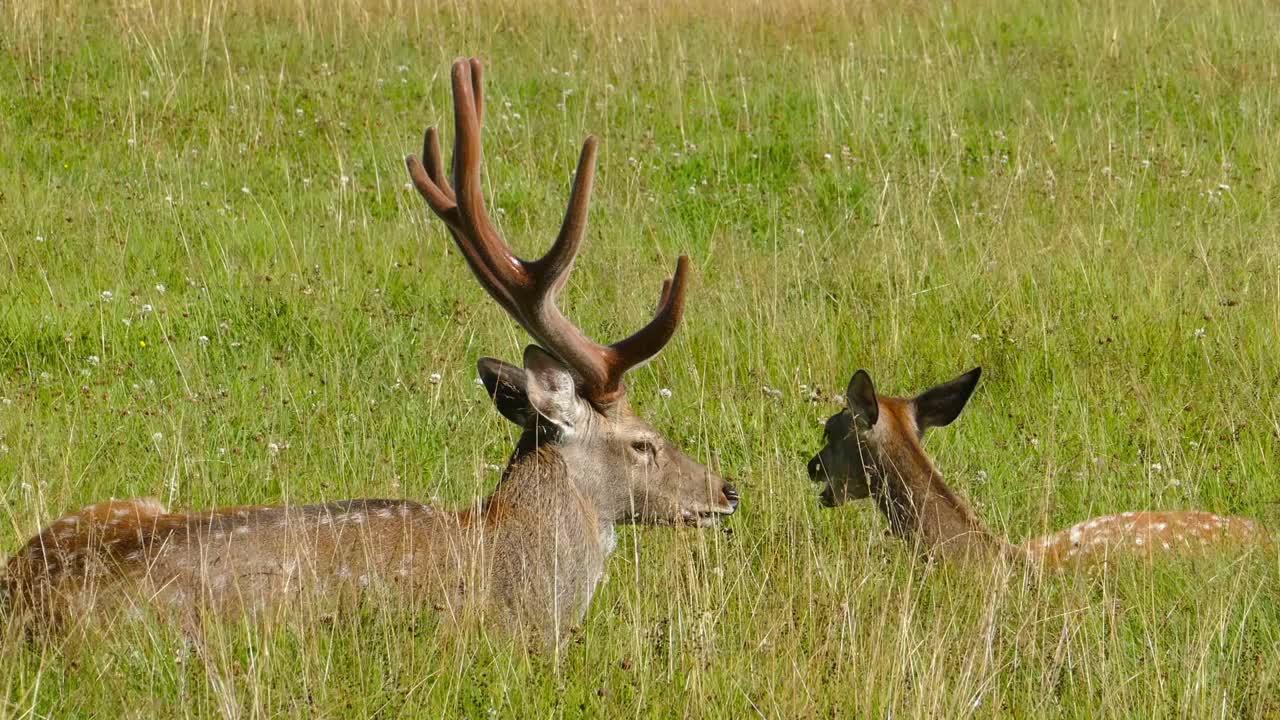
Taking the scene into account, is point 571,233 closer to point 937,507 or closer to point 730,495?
point 730,495

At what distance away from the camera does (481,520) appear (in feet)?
16.1

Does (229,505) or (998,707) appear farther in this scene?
(229,505)

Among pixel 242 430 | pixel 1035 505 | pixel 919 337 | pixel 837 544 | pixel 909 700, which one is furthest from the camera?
pixel 919 337

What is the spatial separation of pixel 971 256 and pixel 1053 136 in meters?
1.66

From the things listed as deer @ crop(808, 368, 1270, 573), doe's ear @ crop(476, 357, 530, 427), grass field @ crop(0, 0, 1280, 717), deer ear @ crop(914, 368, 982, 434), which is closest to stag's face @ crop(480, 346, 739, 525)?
doe's ear @ crop(476, 357, 530, 427)

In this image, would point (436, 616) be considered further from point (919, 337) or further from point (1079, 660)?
point (919, 337)

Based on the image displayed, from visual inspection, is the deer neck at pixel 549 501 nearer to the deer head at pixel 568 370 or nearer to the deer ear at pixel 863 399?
the deer head at pixel 568 370

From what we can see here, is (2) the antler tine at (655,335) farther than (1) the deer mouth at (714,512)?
No

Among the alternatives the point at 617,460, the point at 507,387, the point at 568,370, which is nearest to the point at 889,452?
the point at 617,460

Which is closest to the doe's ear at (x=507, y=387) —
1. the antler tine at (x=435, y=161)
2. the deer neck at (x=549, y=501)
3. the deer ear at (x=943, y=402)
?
the deer neck at (x=549, y=501)

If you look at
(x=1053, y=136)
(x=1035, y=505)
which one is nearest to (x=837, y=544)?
(x=1035, y=505)

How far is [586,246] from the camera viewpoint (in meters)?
7.89

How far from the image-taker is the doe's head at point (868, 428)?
566 centimetres

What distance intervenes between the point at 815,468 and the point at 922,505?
50 cm
